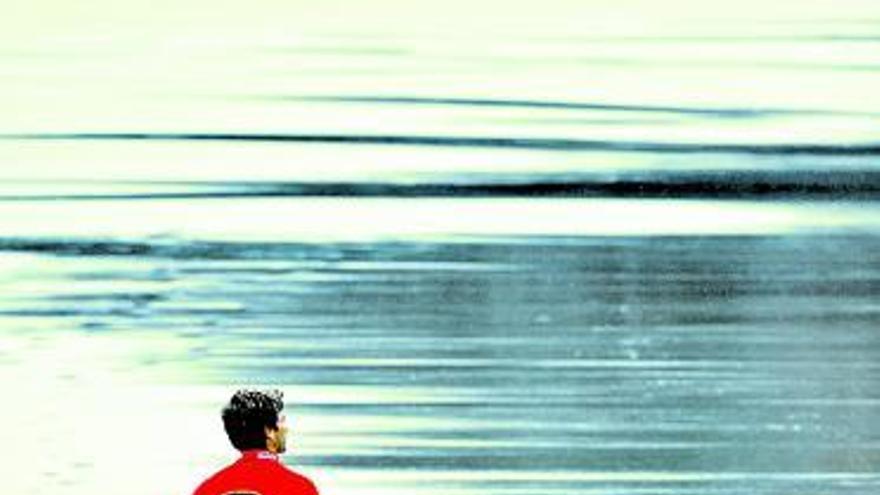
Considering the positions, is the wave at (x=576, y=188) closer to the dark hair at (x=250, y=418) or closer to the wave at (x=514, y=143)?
the wave at (x=514, y=143)

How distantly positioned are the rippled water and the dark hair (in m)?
1.11

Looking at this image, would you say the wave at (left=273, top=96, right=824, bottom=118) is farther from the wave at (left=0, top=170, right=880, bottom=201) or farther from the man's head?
the man's head

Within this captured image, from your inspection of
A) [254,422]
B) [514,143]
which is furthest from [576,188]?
[254,422]

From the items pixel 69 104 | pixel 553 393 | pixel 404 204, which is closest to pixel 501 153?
pixel 404 204

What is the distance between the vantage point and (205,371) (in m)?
3.45

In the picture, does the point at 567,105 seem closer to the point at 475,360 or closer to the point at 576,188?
the point at 576,188

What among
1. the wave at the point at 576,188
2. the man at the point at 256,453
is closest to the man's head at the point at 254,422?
the man at the point at 256,453

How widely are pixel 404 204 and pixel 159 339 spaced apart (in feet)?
1.29

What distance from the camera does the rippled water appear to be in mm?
3404

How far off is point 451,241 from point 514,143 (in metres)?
0.17

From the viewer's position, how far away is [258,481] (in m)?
2.20

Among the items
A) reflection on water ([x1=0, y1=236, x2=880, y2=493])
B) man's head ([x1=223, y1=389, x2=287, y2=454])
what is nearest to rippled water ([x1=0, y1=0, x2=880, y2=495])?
reflection on water ([x1=0, y1=236, x2=880, y2=493])

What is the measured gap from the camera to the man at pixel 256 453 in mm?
2201

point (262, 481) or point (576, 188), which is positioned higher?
point (576, 188)
